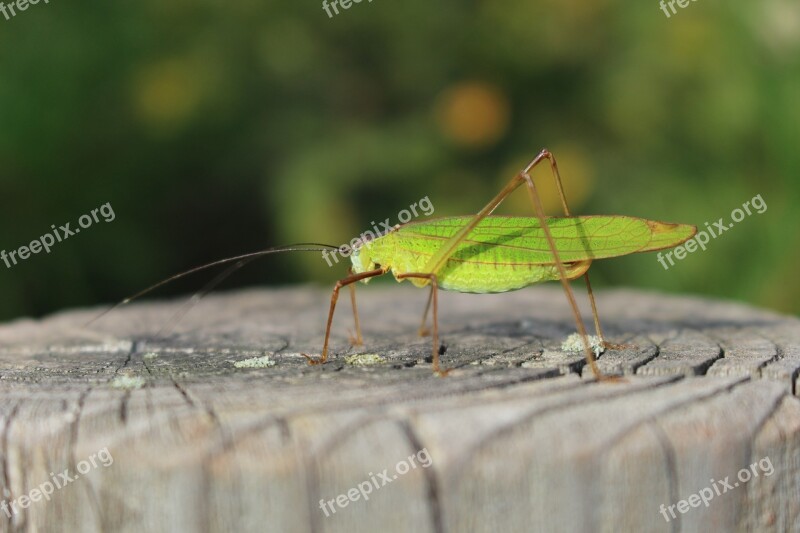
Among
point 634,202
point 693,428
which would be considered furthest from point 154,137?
point 693,428

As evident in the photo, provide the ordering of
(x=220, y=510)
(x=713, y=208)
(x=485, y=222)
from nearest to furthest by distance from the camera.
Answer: (x=220, y=510) → (x=485, y=222) → (x=713, y=208)

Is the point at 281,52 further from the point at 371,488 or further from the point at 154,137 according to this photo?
the point at 371,488

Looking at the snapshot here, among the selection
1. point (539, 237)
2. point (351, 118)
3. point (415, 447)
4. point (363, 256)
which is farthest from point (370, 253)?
point (351, 118)

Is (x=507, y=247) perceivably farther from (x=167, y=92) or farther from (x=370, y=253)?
(x=167, y=92)

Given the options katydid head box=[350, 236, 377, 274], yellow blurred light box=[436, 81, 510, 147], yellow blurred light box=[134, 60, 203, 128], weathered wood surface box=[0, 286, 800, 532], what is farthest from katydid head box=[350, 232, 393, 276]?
yellow blurred light box=[134, 60, 203, 128]

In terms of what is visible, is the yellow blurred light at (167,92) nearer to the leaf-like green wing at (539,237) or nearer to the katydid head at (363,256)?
the katydid head at (363,256)

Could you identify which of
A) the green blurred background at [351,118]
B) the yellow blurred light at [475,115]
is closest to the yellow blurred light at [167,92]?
the green blurred background at [351,118]
